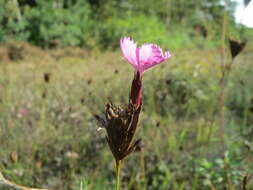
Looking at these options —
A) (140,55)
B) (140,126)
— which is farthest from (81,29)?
(140,55)

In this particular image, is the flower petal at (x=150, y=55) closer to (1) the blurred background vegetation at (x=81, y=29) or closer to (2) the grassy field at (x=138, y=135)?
(2) the grassy field at (x=138, y=135)

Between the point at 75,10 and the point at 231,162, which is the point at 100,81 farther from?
the point at 75,10

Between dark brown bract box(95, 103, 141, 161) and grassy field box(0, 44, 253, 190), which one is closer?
dark brown bract box(95, 103, 141, 161)

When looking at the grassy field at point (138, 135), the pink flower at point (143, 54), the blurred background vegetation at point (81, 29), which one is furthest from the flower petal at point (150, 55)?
the blurred background vegetation at point (81, 29)

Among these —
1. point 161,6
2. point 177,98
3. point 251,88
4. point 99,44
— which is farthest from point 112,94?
point 161,6

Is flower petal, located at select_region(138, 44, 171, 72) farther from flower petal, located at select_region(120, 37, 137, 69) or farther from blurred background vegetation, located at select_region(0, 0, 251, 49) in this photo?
blurred background vegetation, located at select_region(0, 0, 251, 49)

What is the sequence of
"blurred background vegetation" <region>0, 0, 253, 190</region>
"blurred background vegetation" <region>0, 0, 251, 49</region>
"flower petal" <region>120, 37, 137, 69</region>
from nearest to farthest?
"flower petal" <region>120, 37, 137, 69</region>, "blurred background vegetation" <region>0, 0, 253, 190</region>, "blurred background vegetation" <region>0, 0, 251, 49</region>

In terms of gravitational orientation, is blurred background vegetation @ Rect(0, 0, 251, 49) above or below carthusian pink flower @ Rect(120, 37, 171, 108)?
below

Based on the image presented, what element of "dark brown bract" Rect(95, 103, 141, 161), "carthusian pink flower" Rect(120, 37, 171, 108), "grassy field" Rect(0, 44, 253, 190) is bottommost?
"grassy field" Rect(0, 44, 253, 190)

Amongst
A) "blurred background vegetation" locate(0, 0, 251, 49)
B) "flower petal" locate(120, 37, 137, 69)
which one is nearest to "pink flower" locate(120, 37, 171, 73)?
"flower petal" locate(120, 37, 137, 69)
